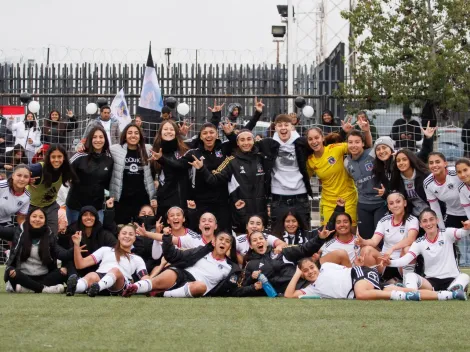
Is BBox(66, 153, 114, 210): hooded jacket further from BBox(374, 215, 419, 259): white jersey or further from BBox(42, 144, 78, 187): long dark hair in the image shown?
BBox(374, 215, 419, 259): white jersey

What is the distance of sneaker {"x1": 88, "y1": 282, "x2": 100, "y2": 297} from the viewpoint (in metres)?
10.6

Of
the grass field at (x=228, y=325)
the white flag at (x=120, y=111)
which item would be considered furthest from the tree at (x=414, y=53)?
the grass field at (x=228, y=325)

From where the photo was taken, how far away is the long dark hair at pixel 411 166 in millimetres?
11953

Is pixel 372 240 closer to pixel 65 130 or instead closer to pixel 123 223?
pixel 123 223

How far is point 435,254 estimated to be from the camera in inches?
436

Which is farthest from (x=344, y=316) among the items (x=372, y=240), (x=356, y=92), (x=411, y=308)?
(x=356, y=92)

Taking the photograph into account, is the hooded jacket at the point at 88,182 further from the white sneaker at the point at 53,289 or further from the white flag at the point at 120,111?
the white flag at the point at 120,111

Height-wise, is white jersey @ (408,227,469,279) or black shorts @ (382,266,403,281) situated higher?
white jersey @ (408,227,469,279)

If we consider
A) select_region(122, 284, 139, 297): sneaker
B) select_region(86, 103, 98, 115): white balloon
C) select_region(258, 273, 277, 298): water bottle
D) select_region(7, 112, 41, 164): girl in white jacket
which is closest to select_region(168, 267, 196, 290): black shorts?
select_region(122, 284, 139, 297): sneaker

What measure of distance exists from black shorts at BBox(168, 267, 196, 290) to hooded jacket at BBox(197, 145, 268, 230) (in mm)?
1463

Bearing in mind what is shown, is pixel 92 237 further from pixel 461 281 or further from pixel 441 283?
pixel 461 281

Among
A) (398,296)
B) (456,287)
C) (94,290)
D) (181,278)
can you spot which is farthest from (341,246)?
(94,290)

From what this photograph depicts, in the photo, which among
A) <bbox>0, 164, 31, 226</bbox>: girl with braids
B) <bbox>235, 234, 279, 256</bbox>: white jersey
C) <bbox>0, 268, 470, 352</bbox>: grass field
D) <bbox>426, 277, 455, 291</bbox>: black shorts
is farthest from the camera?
<bbox>0, 164, 31, 226</bbox>: girl with braids

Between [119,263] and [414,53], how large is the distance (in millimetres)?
11839
